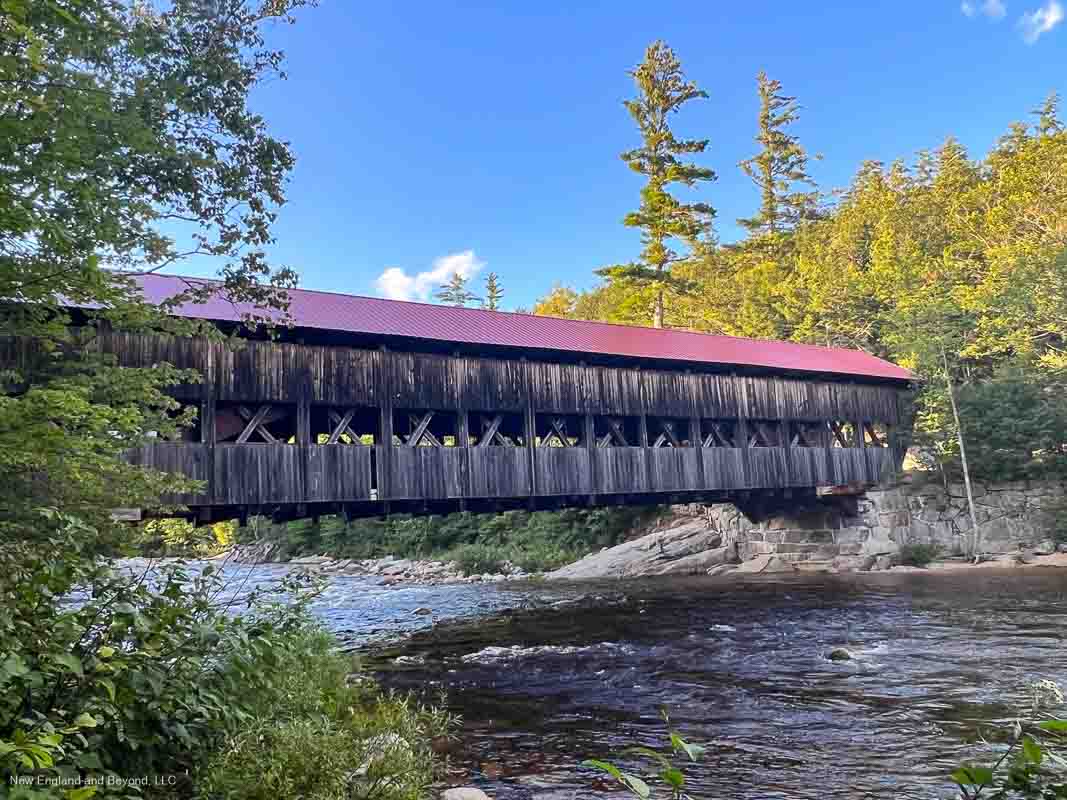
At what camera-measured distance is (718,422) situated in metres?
18.8

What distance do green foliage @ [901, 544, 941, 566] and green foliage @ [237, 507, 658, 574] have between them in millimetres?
9296

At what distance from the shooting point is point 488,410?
577 inches

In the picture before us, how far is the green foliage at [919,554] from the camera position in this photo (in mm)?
19469

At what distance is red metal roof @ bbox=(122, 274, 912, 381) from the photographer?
1260 centimetres

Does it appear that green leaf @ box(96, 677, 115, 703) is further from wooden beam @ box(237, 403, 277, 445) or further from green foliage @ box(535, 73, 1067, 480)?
green foliage @ box(535, 73, 1067, 480)

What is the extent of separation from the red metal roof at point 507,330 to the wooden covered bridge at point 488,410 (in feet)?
0.23

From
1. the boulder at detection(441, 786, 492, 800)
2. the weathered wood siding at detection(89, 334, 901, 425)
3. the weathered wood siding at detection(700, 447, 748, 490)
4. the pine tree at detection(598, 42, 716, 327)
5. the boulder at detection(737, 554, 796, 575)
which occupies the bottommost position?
the boulder at detection(737, 554, 796, 575)

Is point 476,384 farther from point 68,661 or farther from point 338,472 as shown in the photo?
point 68,661

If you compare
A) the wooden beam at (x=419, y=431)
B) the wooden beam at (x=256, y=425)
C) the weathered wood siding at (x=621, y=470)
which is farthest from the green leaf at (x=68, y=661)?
the weathered wood siding at (x=621, y=470)

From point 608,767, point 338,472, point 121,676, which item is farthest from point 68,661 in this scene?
point 338,472

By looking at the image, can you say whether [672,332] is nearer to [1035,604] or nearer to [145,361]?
[1035,604]

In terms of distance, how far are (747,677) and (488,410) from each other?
8.10 meters

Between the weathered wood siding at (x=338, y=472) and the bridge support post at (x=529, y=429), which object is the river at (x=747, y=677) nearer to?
the weathered wood siding at (x=338, y=472)

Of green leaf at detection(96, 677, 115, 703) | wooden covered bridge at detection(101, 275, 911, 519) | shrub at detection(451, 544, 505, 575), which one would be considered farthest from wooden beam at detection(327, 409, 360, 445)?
shrub at detection(451, 544, 505, 575)
